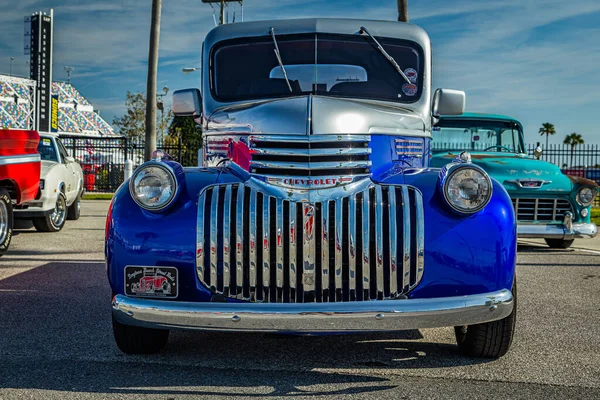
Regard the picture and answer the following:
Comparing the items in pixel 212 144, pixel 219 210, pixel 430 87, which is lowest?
pixel 219 210

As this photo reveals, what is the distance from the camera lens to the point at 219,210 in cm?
388

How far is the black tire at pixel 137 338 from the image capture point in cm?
428

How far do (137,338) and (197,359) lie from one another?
14.9 inches

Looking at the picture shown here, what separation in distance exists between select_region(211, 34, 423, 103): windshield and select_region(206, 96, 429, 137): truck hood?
0.77 feet

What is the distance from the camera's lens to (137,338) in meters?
4.30

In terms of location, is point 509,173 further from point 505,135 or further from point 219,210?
point 219,210

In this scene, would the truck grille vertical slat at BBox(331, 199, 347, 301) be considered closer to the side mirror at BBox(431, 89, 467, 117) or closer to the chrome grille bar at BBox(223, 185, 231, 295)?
the chrome grille bar at BBox(223, 185, 231, 295)

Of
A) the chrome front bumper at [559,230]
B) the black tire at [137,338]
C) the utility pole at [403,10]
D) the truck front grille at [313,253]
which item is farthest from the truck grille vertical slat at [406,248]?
the utility pole at [403,10]

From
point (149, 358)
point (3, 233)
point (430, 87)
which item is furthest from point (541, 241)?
point (149, 358)

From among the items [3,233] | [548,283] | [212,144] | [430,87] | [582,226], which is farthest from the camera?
[582,226]

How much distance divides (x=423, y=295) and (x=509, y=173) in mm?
6643

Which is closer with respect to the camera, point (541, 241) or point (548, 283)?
point (548, 283)

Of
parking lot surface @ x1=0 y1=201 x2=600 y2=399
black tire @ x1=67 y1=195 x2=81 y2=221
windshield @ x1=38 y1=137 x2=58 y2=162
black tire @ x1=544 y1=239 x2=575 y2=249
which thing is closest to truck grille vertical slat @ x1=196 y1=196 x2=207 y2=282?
parking lot surface @ x1=0 y1=201 x2=600 y2=399

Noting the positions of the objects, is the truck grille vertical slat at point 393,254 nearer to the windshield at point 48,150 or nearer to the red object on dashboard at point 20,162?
the red object on dashboard at point 20,162
